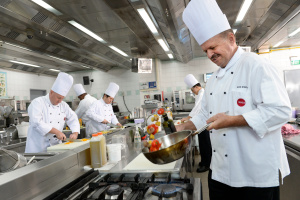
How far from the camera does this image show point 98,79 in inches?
305

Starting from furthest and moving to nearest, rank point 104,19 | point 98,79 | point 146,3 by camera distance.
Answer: point 98,79 → point 104,19 → point 146,3

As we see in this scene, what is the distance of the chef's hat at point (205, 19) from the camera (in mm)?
1335

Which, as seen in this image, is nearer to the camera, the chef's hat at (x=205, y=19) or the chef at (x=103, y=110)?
the chef's hat at (x=205, y=19)

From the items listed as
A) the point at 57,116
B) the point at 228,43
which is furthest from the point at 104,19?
the point at 228,43

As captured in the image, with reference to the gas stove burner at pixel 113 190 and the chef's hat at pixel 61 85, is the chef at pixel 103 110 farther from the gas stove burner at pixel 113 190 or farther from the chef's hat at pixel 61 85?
the gas stove burner at pixel 113 190

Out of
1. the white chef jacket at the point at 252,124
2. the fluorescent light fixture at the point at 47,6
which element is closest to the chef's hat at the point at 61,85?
the fluorescent light fixture at the point at 47,6

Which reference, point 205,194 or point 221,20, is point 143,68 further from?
point 221,20

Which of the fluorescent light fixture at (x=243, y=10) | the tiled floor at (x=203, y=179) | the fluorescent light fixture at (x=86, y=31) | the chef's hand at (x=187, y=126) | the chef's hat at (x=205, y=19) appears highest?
the fluorescent light fixture at (x=243, y=10)

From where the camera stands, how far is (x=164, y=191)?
3.45ft

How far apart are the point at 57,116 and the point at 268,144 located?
7.92ft

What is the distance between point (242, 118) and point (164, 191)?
553mm

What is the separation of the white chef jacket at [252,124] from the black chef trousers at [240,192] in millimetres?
41

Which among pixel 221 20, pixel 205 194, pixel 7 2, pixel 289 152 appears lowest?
pixel 205 194

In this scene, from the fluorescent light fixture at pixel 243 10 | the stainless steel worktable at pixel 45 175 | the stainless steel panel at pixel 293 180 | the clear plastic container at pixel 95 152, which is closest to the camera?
the stainless steel worktable at pixel 45 175
